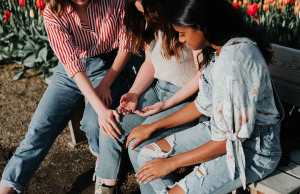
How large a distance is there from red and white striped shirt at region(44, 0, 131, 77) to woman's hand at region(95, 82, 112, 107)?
0.14 metres

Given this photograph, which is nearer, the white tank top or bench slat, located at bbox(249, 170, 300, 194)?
bench slat, located at bbox(249, 170, 300, 194)

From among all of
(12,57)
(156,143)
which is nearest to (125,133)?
(156,143)

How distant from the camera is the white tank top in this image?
277 centimetres

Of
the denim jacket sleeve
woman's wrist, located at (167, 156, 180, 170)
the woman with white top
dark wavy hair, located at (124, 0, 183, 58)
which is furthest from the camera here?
the woman with white top

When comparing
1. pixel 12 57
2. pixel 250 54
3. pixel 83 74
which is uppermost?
pixel 250 54

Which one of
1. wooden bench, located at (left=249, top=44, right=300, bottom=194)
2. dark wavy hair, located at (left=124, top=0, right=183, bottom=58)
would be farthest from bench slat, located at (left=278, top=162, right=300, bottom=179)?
dark wavy hair, located at (left=124, top=0, right=183, bottom=58)

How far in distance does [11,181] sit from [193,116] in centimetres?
104

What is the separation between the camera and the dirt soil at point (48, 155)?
328 centimetres

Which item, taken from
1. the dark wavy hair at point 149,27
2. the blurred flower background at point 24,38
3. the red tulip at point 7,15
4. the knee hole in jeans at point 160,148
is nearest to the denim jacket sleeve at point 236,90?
the knee hole in jeans at point 160,148

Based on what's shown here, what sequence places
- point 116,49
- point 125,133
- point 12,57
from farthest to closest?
point 12,57
point 116,49
point 125,133

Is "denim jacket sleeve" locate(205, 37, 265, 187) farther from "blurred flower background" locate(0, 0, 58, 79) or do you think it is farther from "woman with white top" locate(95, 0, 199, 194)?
"blurred flower background" locate(0, 0, 58, 79)

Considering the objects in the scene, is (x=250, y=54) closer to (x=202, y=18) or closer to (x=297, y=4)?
(x=202, y=18)

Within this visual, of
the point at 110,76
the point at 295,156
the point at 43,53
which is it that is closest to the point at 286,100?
the point at 295,156

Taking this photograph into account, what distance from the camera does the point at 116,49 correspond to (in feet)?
10.3
